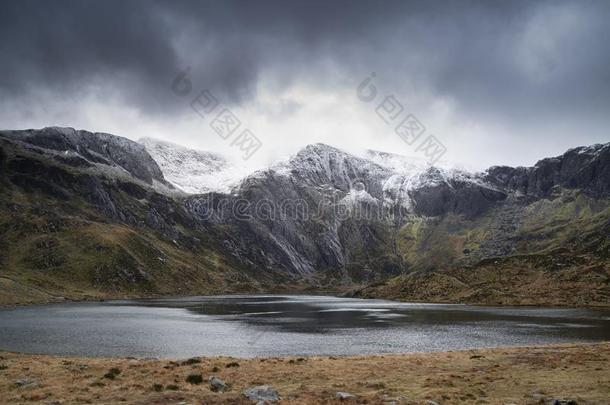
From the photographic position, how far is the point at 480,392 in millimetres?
36562

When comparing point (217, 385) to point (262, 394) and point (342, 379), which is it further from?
point (342, 379)

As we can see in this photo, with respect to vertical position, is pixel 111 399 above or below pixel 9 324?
below

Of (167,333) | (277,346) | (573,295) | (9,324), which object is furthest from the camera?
(573,295)

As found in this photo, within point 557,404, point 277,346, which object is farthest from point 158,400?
point 277,346

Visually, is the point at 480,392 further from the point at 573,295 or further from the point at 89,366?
the point at 573,295

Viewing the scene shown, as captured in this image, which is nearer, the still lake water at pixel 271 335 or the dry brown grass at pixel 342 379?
the dry brown grass at pixel 342 379

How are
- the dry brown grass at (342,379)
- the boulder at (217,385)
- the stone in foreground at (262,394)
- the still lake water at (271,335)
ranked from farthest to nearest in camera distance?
1. the still lake water at (271,335)
2. the boulder at (217,385)
3. the dry brown grass at (342,379)
4. the stone in foreground at (262,394)

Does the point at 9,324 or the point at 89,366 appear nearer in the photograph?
the point at 89,366

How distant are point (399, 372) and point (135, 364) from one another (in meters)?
26.4

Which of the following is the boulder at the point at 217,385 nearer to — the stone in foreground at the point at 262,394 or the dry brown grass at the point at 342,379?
the dry brown grass at the point at 342,379

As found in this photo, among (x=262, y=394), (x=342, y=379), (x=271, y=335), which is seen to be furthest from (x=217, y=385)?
(x=271, y=335)

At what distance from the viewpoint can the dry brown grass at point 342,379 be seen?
34.4 metres

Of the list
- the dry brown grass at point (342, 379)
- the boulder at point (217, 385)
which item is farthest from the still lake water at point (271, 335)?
the boulder at point (217, 385)

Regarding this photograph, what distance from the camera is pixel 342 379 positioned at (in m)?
43.0
